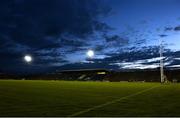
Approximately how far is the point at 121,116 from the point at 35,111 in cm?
321

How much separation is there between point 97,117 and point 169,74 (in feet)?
392

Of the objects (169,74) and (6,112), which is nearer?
(6,112)

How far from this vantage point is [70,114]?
12.0 meters

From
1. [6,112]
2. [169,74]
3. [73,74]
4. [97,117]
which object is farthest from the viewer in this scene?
[73,74]

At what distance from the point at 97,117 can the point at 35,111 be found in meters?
2.60

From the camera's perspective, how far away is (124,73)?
130000 mm

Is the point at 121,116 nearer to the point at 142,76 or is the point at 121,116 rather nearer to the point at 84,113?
the point at 84,113

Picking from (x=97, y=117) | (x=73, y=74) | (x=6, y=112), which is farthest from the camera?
(x=73, y=74)

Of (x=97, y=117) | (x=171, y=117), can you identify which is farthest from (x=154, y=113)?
(x=97, y=117)

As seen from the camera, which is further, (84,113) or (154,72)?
(154,72)

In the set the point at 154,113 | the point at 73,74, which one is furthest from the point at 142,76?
the point at 154,113

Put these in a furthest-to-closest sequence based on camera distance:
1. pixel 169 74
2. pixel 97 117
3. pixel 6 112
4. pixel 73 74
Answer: pixel 73 74
pixel 169 74
pixel 6 112
pixel 97 117

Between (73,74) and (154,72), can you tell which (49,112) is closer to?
(154,72)

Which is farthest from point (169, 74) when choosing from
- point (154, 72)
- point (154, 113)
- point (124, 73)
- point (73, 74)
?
point (154, 113)
